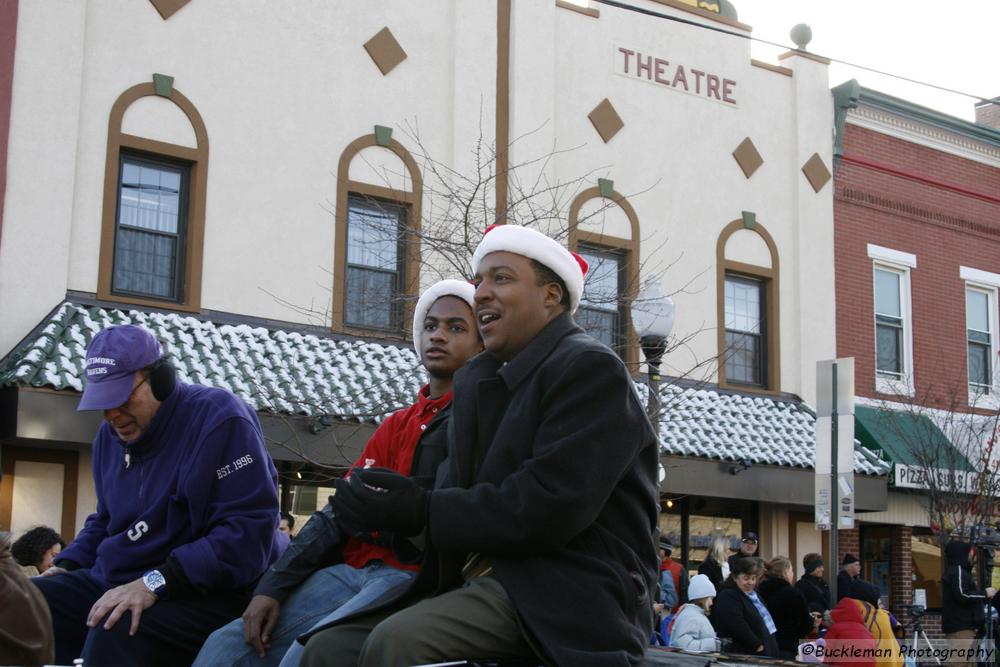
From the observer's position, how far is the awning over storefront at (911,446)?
19.7 meters

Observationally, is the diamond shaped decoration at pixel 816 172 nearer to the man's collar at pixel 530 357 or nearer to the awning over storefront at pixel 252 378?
the awning over storefront at pixel 252 378

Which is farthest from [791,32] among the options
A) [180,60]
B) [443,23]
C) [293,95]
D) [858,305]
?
[180,60]

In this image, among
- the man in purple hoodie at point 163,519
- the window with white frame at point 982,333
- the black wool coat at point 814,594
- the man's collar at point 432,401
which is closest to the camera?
the man in purple hoodie at point 163,519

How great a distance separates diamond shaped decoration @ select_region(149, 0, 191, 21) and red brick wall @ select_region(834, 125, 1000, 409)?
422 inches

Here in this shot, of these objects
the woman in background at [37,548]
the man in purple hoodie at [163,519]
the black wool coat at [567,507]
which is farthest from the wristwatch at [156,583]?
the woman in background at [37,548]

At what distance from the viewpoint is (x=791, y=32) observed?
2138 cm

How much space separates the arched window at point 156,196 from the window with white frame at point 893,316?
11124 mm

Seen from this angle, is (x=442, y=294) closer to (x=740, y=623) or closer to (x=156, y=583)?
(x=156, y=583)

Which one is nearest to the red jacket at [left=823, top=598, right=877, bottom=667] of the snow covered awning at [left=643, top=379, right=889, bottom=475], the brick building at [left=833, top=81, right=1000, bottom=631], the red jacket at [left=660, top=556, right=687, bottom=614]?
the red jacket at [left=660, top=556, right=687, bottom=614]

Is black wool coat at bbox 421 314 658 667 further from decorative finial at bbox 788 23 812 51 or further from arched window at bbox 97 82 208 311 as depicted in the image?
decorative finial at bbox 788 23 812 51

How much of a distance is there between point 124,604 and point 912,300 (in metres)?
18.9

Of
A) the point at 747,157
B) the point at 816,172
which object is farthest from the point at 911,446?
the point at 747,157

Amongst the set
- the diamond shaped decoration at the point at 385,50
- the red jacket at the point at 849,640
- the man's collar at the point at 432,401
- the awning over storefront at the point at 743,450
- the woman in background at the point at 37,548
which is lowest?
the red jacket at the point at 849,640

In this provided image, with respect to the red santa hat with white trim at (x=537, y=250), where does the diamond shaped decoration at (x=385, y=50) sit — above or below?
above
